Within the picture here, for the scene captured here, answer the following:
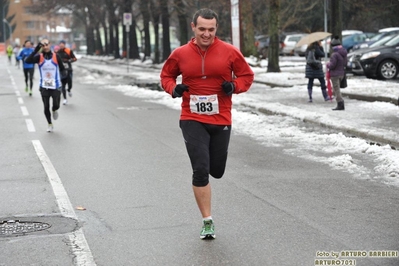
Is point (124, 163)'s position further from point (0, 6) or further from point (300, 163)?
point (0, 6)

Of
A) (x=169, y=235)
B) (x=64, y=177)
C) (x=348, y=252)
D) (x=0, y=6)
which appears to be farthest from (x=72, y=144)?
(x=0, y=6)

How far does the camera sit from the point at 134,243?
651cm

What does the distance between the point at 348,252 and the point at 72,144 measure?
310 inches

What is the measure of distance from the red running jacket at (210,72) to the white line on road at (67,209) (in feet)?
4.27

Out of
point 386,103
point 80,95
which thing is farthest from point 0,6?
point 386,103

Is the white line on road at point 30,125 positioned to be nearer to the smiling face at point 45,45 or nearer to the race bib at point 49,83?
the race bib at point 49,83

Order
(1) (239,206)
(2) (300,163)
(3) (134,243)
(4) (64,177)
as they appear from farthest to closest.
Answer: (2) (300,163) < (4) (64,177) < (1) (239,206) < (3) (134,243)

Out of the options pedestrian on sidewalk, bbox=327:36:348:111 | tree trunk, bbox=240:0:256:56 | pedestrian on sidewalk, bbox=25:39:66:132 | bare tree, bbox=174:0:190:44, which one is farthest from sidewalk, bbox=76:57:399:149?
bare tree, bbox=174:0:190:44

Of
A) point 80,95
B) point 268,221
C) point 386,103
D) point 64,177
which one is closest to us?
point 268,221

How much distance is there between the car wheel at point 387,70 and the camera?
86.0 feet

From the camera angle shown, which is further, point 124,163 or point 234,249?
point 124,163

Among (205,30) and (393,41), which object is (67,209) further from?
(393,41)

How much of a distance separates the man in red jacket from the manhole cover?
147 cm

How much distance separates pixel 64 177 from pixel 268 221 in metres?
3.50
